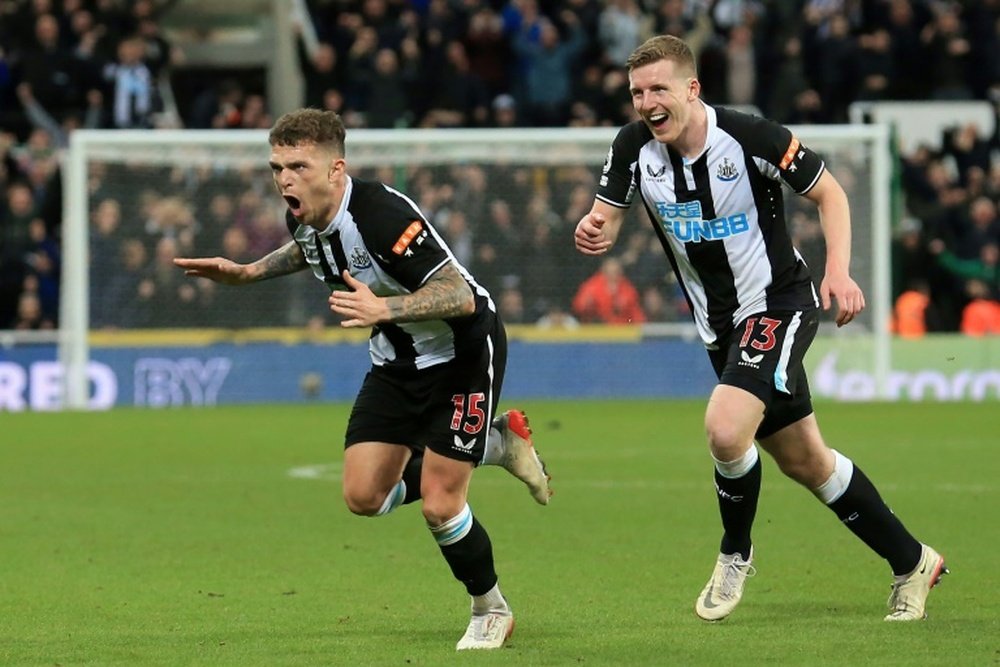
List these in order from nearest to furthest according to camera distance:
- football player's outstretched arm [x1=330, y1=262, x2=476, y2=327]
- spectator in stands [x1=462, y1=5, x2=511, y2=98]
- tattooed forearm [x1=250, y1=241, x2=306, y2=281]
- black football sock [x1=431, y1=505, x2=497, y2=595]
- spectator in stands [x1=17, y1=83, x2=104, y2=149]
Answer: football player's outstretched arm [x1=330, y1=262, x2=476, y2=327] < black football sock [x1=431, y1=505, x2=497, y2=595] < tattooed forearm [x1=250, y1=241, x2=306, y2=281] < spectator in stands [x1=17, y1=83, x2=104, y2=149] < spectator in stands [x1=462, y1=5, x2=511, y2=98]

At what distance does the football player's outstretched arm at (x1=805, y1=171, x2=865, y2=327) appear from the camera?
22.3ft

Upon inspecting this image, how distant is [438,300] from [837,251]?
1.62m

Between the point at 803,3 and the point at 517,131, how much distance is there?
710cm

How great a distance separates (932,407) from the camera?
1925cm

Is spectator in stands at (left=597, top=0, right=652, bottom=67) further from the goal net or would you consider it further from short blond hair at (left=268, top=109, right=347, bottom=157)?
short blond hair at (left=268, top=109, right=347, bottom=157)

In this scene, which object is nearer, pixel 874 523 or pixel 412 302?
pixel 412 302

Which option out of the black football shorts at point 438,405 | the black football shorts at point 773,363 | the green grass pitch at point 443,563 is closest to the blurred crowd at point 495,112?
the green grass pitch at point 443,563

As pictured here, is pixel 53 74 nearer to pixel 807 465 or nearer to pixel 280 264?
Answer: pixel 280 264

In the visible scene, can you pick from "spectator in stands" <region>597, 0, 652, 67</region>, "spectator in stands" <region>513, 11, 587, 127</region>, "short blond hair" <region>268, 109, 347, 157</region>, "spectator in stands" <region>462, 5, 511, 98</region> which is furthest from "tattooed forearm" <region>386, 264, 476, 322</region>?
"spectator in stands" <region>597, 0, 652, 67</region>

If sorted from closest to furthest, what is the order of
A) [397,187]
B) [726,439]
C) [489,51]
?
[726,439], [397,187], [489,51]

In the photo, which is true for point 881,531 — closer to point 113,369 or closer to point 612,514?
point 612,514

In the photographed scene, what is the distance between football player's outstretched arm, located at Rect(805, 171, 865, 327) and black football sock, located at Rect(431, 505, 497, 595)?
57.9 inches

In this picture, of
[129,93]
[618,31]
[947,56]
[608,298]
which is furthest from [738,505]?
[947,56]

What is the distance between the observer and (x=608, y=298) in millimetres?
20234
